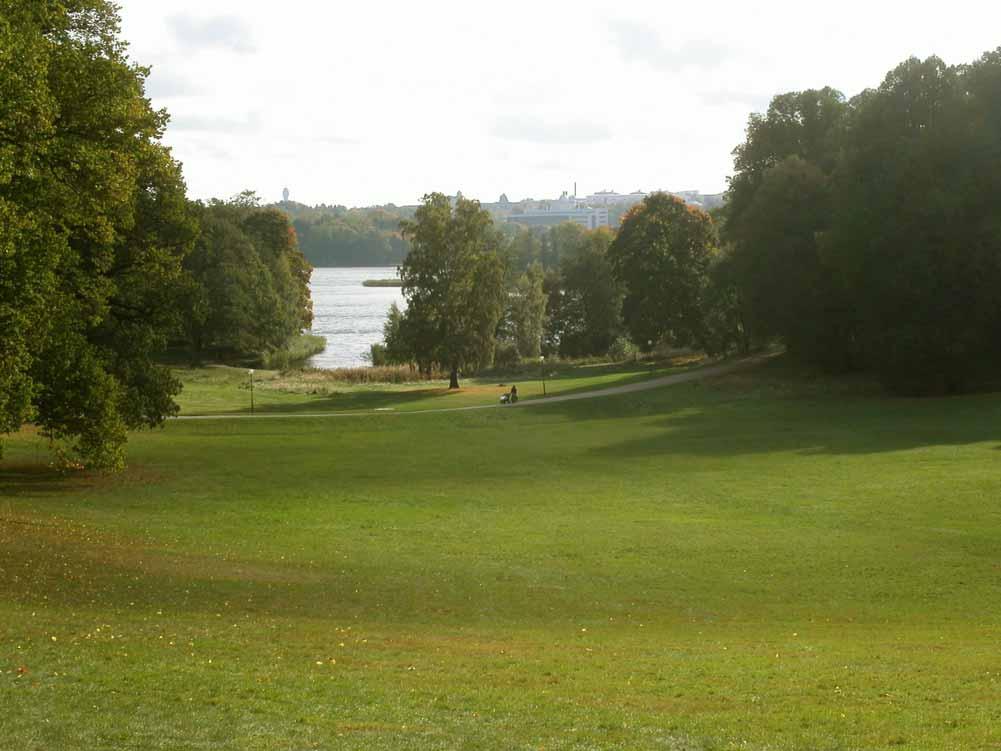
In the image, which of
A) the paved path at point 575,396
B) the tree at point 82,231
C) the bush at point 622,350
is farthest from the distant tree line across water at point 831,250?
the tree at point 82,231

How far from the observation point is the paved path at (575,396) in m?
49.0

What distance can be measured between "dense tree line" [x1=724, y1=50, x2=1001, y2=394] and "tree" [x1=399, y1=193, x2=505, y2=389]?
14323 mm

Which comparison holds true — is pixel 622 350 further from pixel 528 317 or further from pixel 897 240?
pixel 897 240

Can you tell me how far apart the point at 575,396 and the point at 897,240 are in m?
17.1

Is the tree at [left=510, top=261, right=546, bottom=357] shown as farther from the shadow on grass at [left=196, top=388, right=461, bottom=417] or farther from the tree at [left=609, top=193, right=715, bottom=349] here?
the shadow on grass at [left=196, top=388, right=461, bottom=417]

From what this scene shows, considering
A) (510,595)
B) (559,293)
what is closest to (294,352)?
(559,293)

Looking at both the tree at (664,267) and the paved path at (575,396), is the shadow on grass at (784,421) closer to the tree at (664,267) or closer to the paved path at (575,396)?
the paved path at (575,396)

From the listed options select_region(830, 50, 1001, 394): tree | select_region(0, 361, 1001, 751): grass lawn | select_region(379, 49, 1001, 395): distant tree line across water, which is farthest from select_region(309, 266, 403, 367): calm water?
select_region(0, 361, 1001, 751): grass lawn

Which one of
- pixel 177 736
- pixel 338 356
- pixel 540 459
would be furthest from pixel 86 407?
pixel 338 356

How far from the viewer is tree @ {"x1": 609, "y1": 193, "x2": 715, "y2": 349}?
77000 mm

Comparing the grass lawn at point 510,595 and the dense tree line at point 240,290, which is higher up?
the dense tree line at point 240,290

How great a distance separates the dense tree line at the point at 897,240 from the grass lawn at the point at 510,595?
37.8ft

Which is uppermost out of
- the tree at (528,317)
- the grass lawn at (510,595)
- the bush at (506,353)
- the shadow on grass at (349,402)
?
the tree at (528,317)

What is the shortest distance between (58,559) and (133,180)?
33.4 ft
